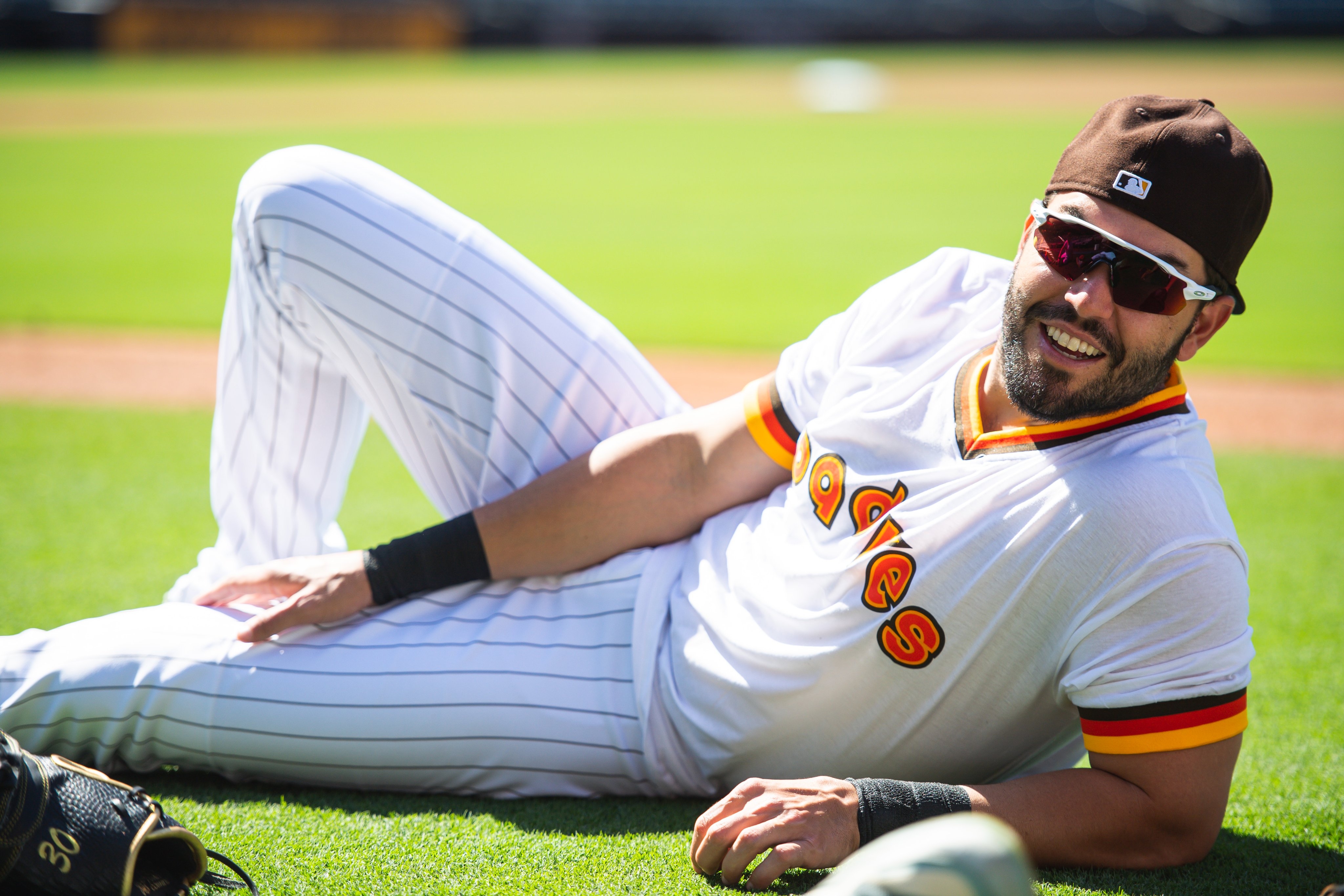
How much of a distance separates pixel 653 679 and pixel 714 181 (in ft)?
41.4

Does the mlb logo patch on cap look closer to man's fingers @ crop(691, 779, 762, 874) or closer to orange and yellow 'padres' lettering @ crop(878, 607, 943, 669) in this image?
orange and yellow 'padres' lettering @ crop(878, 607, 943, 669)

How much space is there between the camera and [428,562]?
6.90 feet

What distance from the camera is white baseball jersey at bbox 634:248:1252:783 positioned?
1.55m

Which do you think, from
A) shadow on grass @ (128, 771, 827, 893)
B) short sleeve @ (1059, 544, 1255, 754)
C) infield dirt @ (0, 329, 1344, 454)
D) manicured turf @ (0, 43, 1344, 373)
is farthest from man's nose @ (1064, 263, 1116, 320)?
manicured turf @ (0, 43, 1344, 373)

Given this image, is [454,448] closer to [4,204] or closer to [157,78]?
[4,204]

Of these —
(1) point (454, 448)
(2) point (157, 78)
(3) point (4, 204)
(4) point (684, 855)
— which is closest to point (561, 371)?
(1) point (454, 448)

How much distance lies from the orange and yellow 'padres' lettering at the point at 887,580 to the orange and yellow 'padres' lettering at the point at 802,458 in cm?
27

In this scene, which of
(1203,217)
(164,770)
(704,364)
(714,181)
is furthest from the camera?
(714,181)

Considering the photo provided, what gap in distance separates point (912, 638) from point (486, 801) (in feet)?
2.70

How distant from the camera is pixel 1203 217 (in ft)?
5.36

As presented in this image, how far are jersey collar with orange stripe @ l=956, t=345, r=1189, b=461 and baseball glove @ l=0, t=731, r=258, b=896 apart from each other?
50.8 inches

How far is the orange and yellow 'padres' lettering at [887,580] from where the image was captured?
5.60 ft

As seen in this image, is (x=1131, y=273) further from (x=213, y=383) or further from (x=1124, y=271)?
(x=213, y=383)

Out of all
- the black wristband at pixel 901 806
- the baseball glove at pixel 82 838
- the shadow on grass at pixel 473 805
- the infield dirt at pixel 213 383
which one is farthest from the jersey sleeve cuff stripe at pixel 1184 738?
the infield dirt at pixel 213 383
